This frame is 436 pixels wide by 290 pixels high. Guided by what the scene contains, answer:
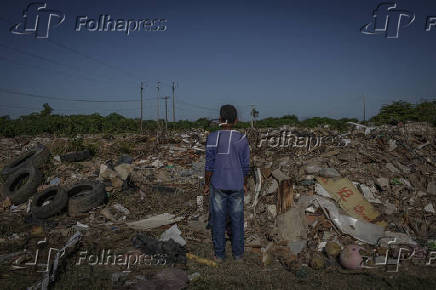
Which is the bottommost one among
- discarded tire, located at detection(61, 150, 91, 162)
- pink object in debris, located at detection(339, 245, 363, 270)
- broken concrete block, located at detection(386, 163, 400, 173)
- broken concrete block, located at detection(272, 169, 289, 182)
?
pink object in debris, located at detection(339, 245, 363, 270)

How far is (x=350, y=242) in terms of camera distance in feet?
→ 12.6

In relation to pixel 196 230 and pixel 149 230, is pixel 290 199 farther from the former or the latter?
pixel 149 230

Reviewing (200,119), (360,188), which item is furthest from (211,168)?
(200,119)

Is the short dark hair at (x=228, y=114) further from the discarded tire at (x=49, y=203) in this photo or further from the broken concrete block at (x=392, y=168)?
the broken concrete block at (x=392, y=168)

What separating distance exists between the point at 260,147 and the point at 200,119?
88.5ft

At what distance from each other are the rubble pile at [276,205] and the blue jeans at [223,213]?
1.22 feet

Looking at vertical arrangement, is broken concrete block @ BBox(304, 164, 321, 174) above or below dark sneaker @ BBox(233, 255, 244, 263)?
above

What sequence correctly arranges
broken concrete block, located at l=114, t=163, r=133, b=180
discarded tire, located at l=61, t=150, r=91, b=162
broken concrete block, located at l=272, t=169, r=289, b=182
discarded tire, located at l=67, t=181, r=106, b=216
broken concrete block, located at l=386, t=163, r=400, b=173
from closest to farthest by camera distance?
broken concrete block, located at l=272, t=169, r=289, b=182, discarded tire, located at l=67, t=181, r=106, b=216, broken concrete block, located at l=386, t=163, r=400, b=173, broken concrete block, located at l=114, t=163, r=133, b=180, discarded tire, located at l=61, t=150, r=91, b=162

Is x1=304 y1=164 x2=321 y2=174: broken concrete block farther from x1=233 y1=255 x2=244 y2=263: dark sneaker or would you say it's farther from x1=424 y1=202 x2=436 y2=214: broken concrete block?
x1=233 y1=255 x2=244 y2=263: dark sneaker

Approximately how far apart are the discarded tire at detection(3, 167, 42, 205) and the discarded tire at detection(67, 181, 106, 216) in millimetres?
1079

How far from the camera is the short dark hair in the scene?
3276mm

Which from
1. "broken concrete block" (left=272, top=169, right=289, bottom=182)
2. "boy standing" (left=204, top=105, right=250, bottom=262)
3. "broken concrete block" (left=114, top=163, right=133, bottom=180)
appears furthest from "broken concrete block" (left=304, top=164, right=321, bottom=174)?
"broken concrete block" (left=114, top=163, right=133, bottom=180)

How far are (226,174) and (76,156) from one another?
6.48 meters

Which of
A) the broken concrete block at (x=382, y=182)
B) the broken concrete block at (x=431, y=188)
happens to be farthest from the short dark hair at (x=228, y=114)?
the broken concrete block at (x=431, y=188)
